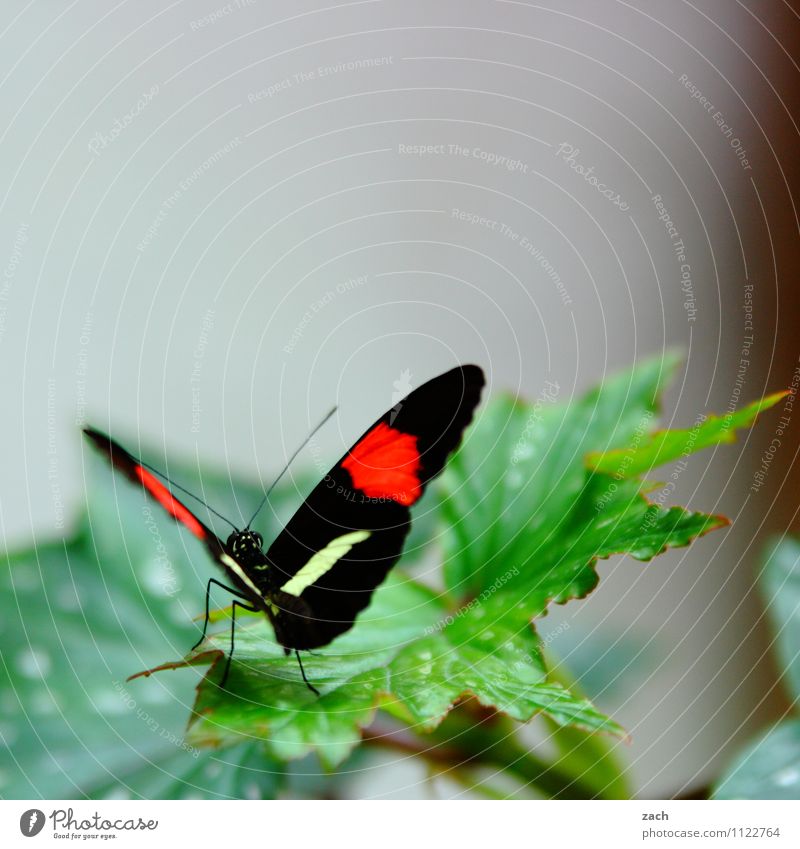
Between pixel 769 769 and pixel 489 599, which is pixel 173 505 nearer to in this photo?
pixel 489 599

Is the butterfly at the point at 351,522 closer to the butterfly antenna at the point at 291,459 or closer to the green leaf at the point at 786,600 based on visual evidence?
the butterfly antenna at the point at 291,459

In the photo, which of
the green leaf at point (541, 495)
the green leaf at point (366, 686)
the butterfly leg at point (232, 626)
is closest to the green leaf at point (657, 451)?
the green leaf at point (541, 495)

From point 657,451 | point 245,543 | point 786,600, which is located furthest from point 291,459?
point 786,600

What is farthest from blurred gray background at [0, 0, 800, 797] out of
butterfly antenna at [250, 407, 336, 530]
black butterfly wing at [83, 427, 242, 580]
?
black butterfly wing at [83, 427, 242, 580]

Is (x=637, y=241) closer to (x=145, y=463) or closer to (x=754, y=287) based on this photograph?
(x=754, y=287)

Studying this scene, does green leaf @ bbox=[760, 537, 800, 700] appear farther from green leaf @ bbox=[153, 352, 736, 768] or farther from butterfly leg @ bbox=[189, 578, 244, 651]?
butterfly leg @ bbox=[189, 578, 244, 651]
